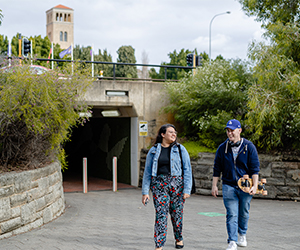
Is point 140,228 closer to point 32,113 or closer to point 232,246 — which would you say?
point 232,246

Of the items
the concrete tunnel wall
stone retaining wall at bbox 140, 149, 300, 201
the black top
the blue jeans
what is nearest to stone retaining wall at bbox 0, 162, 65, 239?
the black top

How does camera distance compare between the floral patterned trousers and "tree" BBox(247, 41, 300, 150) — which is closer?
the floral patterned trousers

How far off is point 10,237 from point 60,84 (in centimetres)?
342

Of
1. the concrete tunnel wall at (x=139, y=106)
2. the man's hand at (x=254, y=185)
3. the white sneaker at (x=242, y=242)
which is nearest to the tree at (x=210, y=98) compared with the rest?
the concrete tunnel wall at (x=139, y=106)

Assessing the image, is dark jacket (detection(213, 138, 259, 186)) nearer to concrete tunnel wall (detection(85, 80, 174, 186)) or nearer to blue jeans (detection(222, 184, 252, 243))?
blue jeans (detection(222, 184, 252, 243))

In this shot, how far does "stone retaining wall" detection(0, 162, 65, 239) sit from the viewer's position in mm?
7000

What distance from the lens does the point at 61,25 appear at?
363ft

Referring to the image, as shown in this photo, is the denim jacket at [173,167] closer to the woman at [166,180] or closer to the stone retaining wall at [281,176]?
the woman at [166,180]

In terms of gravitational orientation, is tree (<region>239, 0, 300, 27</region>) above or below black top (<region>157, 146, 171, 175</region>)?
above

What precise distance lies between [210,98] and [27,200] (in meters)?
8.44

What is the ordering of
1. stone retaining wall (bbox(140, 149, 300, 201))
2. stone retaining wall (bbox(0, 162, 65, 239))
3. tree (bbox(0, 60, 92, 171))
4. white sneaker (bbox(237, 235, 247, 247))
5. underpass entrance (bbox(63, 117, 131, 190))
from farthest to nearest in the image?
underpass entrance (bbox(63, 117, 131, 190))
stone retaining wall (bbox(140, 149, 300, 201))
tree (bbox(0, 60, 92, 171))
stone retaining wall (bbox(0, 162, 65, 239))
white sneaker (bbox(237, 235, 247, 247))

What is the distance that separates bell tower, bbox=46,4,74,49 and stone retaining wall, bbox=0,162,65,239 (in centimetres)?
10162

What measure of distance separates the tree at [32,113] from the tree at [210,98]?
6.01 metres

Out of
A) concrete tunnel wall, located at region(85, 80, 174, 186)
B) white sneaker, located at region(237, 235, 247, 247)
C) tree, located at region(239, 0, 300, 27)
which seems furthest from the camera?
concrete tunnel wall, located at region(85, 80, 174, 186)
